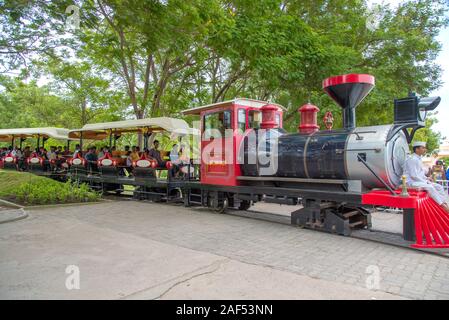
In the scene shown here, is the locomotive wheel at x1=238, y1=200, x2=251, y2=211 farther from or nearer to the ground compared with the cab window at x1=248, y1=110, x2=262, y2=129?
nearer to the ground

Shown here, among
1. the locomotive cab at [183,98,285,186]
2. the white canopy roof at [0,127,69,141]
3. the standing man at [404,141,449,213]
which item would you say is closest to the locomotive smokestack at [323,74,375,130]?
the standing man at [404,141,449,213]

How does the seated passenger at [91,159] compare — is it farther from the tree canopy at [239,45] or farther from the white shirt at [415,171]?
the white shirt at [415,171]

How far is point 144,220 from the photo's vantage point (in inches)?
324

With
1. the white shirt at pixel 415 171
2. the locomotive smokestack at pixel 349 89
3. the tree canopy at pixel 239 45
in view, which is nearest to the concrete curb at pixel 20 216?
the tree canopy at pixel 239 45

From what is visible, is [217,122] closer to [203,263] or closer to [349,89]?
[349,89]

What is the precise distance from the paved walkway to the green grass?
2.60 m

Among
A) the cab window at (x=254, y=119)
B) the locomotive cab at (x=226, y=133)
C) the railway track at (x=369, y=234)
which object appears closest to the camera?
the railway track at (x=369, y=234)

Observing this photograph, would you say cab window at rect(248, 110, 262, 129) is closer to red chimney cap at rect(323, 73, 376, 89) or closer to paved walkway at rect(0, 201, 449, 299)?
red chimney cap at rect(323, 73, 376, 89)

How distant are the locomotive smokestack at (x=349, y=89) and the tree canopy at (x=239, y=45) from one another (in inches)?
142

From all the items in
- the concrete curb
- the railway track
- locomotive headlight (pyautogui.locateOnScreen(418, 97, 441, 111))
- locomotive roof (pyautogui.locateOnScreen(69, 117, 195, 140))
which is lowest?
the railway track

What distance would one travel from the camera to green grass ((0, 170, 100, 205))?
10.3 m

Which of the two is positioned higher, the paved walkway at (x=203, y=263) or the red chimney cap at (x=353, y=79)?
the red chimney cap at (x=353, y=79)

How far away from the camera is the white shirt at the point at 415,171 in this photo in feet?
20.0
